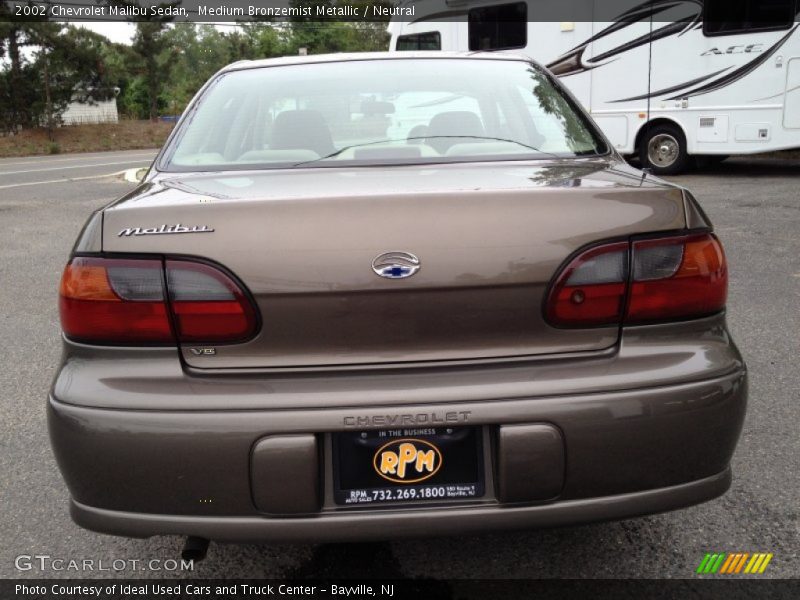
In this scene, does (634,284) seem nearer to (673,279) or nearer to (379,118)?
(673,279)

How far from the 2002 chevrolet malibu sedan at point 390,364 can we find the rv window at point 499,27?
40.1 ft

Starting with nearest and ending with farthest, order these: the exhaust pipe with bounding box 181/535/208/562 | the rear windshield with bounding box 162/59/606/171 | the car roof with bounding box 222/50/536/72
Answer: the exhaust pipe with bounding box 181/535/208/562, the rear windshield with bounding box 162/59/606/171, the car roof with bounding box 222/50/536/72

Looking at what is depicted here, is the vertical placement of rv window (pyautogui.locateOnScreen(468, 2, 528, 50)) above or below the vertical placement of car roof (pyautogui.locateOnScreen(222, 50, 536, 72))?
above

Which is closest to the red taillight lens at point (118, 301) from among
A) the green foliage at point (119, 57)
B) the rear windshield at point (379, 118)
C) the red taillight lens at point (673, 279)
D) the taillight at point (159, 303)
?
the taillight at point (159, 303)

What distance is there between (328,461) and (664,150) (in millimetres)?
12034

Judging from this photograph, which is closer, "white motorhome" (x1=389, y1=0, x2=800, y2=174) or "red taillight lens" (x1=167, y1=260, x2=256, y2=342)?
"red taillight lens" (x1=167, y1=260, x2=256, y2=342)

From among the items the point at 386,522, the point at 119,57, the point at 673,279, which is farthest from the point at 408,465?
the point at 119,57

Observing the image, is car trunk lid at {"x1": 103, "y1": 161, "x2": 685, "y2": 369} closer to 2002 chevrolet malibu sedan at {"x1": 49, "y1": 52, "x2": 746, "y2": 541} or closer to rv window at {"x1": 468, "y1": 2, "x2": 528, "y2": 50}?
2002 chevrolet malibu sedan at {"x1": 49, "y1": 52, "x2": 746, "y2": 541}

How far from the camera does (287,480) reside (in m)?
1.73

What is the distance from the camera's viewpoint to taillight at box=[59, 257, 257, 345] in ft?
5.82

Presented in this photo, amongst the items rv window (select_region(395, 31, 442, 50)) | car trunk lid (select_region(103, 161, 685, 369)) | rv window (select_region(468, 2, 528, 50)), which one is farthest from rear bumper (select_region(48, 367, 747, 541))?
rv window (select_region(395, 31, 442, 50))

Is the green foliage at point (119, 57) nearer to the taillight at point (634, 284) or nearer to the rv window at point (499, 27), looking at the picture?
the rv window at point (499, 27)

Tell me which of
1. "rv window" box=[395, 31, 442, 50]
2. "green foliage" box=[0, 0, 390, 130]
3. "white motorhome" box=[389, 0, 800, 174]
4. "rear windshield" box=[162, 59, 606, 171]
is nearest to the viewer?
"rear windshield" box=[162, 59, 606, 171]

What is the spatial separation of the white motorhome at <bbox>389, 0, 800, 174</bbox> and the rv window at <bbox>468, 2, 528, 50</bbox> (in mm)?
17
